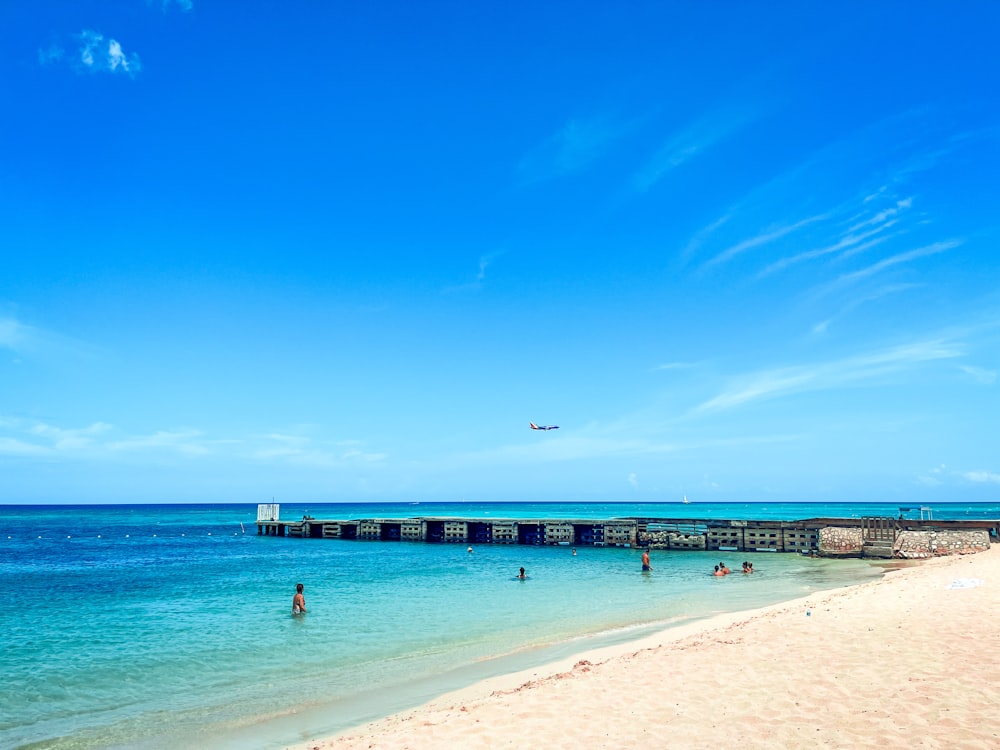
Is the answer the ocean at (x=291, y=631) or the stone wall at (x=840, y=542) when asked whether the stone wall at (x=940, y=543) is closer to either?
the stone wall at (x=840, y=542)

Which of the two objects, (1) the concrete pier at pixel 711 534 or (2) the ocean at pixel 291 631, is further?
(1) the concrete pier at pixel 711 534

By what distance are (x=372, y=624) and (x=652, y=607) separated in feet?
33.4

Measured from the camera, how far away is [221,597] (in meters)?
27.9

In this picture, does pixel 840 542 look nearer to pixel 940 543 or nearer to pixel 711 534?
pixel 940 543

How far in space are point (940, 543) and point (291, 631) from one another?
37.0 m

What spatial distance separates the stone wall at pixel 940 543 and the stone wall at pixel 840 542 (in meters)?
2.48

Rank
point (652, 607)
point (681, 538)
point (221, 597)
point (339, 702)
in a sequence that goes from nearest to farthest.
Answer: point (339, 702)
point (652, 607)
point (221, 597)
point (681, 538)

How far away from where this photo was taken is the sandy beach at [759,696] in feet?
28.3

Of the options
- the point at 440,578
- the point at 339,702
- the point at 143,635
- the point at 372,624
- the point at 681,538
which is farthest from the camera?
the point at 681,538

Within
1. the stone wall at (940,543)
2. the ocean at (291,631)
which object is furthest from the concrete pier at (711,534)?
the ocean at (291,631)

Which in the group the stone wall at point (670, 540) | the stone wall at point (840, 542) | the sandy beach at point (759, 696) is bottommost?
the stone wall at point (670, 540)

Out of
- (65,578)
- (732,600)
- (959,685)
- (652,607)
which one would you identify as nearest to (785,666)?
(959,685)

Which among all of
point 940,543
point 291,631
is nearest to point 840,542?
point 940,543

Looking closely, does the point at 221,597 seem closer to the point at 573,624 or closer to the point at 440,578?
the point at 440,578
